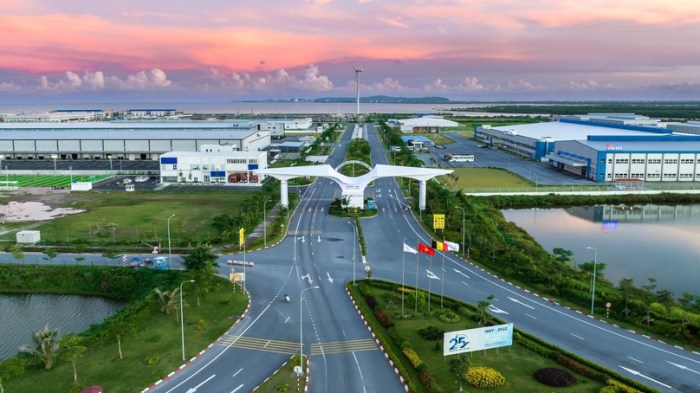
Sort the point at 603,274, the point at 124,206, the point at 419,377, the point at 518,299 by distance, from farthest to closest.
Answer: the point at 124,206
the point at 603,274
the point at 518,299
the point at 419,377

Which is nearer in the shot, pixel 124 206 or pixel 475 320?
pixel 475 320

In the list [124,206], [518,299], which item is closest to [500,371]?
[518,299]

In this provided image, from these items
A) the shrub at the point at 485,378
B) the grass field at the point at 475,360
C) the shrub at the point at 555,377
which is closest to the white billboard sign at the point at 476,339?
the grass field at the point at 475,360

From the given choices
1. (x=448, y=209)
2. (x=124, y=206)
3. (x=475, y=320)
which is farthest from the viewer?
(x=124, y=206)

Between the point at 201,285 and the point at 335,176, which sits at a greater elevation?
the point at 335,176

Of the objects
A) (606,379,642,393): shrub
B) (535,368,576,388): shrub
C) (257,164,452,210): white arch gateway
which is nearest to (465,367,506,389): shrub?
(535,368,576,388): shrub

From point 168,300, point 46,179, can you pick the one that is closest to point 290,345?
point 168,300

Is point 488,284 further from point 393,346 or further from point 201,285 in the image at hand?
point 201,285

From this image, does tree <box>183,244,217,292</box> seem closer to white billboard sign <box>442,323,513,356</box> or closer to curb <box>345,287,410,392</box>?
curb <box>345,287,410,392</box>
